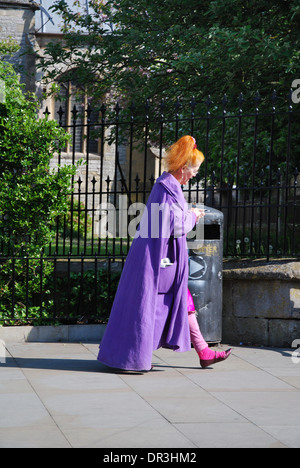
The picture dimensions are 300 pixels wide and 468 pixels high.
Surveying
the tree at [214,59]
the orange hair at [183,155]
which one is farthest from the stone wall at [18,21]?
the orange hair at [183,155]

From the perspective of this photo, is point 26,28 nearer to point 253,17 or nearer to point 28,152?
point 253,17

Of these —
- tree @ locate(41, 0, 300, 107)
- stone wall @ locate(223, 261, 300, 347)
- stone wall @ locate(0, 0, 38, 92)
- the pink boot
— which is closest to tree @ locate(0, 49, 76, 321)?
stone wall @ locate(223, 261, 300, 347)

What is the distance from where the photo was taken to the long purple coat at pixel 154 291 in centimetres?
600

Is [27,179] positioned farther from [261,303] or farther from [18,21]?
[18,21]

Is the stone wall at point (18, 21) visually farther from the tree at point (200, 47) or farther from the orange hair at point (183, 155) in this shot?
the orange hair at point (183, 155)

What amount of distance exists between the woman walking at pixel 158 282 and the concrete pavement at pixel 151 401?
239 millimetres

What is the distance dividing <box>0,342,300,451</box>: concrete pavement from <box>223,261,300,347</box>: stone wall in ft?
0.97

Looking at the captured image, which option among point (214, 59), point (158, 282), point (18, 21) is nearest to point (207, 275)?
point (158, 282)

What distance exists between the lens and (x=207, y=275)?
707 cm

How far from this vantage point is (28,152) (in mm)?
7734

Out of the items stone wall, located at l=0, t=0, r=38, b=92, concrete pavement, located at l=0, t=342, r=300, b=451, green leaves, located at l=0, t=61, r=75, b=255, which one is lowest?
concrete pavement, located at l=0, t=342, r=300, b=451

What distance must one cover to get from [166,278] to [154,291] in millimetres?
155

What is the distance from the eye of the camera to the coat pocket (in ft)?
20.0

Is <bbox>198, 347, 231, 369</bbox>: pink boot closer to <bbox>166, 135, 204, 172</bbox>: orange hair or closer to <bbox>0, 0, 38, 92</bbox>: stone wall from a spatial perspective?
<bbox>166, 135, 204, 172</bbox>: orange hair
